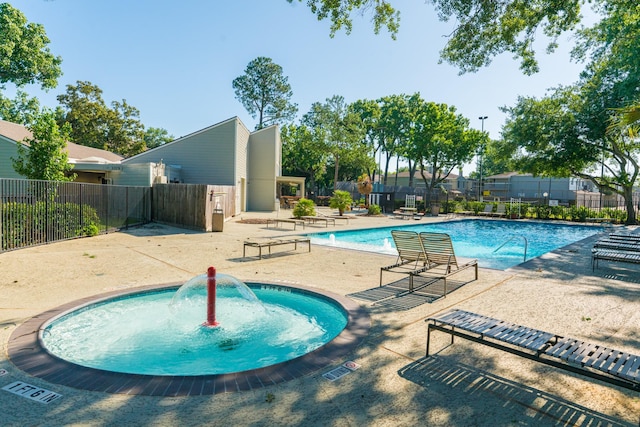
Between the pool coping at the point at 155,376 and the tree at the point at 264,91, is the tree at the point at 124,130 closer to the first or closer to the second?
the tree at the point at 264,91

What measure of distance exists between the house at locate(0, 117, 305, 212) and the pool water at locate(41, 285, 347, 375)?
1466cm

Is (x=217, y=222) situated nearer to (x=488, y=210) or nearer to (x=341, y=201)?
(x=341, y=201)

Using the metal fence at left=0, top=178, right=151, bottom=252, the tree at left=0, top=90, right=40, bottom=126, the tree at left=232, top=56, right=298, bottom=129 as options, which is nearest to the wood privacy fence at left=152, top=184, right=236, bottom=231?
the metal fence at left=0, top=178, right=151, bottom=252

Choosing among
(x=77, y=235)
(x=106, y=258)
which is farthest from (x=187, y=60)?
(x=106, y=258)

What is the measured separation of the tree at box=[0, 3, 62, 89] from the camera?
2092 cm

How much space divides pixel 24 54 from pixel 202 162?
12.0m

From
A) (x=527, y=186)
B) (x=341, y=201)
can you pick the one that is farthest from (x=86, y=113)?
(x=527, y=186)

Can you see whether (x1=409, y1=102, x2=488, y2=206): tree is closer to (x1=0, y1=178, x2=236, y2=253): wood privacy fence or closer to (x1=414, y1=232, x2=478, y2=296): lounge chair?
(x1=0, y1=178, x2=236, y2=253): wood privacy fence

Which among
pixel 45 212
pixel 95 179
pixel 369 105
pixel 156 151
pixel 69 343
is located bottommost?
pixel 69 343

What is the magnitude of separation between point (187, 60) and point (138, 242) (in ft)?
44.8

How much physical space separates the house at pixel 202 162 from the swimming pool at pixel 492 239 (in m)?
9.79

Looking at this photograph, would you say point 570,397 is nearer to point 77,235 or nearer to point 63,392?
point 63,392

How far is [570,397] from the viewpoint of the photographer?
3.21 m

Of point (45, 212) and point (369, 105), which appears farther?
point (369, 105)
